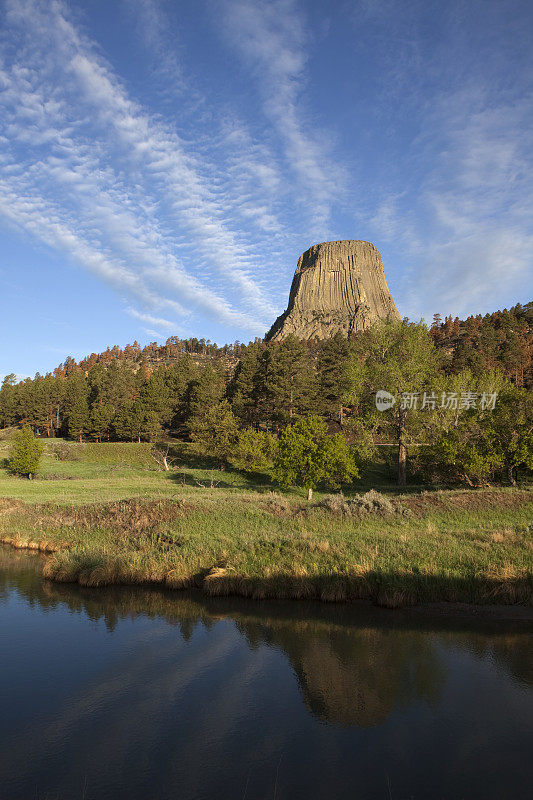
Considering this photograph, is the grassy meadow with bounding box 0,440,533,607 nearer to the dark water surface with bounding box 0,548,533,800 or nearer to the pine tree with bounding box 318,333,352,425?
the dark water surface with bounding box 0,548,533,800

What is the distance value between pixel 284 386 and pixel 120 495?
3072 centimetres

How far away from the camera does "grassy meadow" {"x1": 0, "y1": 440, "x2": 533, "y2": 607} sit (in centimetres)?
1388

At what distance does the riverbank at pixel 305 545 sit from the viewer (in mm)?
13852

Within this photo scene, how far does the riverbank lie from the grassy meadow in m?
0.04

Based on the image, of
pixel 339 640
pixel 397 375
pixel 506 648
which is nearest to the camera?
pixel 506 648

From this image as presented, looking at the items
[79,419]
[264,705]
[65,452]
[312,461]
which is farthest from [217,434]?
[264,705]

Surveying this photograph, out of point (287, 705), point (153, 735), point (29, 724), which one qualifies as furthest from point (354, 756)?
point (29, 724)

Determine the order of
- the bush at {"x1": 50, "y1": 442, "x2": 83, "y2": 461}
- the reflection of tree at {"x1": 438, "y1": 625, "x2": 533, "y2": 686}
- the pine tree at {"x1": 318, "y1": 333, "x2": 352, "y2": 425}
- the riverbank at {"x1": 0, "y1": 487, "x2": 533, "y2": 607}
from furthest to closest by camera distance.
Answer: the pine tree at {"x1": 318, "y1": 333, "x2": 352, "y2": 425} → the bush at {"x1": 50, "y1": 442, "x2": 83, "y2": 461} → the riverbank at {"x1": 0, "y1": 487, "x2": 533, "y2": 607} → the reflection of tree at {"x1": 438, "y1": 625, "x2": 533, "y2": 686}

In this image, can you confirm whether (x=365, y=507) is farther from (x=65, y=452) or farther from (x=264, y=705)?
(x=65, y=452)

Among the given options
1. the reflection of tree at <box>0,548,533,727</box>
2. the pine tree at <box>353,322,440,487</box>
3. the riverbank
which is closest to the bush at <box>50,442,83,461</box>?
the riverbank

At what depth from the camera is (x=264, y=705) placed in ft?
28.1

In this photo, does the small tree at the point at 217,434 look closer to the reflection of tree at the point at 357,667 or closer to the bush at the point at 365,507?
the bush at the point at 365,507

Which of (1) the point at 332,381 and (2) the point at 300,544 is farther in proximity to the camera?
(1) the point at 332,381

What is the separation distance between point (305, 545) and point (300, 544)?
224mm
